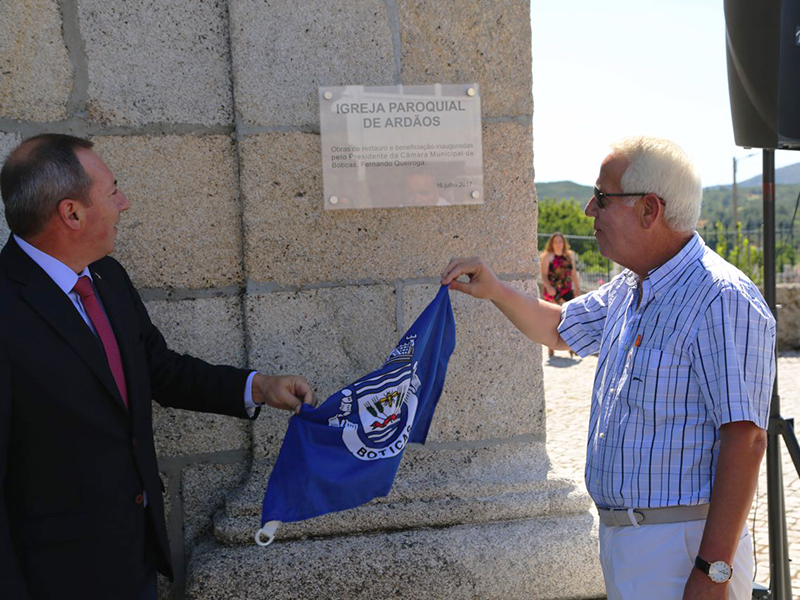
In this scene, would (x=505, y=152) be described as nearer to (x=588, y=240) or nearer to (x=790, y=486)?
(x=790, y=486)

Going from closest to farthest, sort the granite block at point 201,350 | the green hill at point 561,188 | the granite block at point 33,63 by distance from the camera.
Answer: the granite block at point 33,63
the granite block at point 201,350
the green hill at point 561,188

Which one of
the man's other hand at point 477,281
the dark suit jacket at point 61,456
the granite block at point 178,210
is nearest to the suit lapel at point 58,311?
the dark suit jacket at point 61,456

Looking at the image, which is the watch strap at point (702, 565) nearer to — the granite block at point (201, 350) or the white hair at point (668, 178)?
the white hair at point (668, 178)

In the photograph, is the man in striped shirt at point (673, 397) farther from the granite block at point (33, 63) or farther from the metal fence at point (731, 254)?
the metal fence at point (731, 254)

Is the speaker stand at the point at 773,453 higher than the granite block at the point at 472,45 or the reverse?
the reverse

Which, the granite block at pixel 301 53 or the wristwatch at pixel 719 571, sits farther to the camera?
the granite block at pixel 301 53

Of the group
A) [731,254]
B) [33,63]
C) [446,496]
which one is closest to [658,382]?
[446,496]

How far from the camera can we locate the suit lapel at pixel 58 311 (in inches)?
84.2

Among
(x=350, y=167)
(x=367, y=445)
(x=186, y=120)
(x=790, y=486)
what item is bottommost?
(x=790, y=486)

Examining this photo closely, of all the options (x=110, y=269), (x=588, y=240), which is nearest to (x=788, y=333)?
(x=588, y=240)

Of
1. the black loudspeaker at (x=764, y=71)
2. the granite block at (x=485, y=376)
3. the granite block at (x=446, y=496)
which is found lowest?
the granite block at (x=446, y=496)

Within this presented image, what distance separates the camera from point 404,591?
2828mm

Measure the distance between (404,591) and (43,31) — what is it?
96.8 inches

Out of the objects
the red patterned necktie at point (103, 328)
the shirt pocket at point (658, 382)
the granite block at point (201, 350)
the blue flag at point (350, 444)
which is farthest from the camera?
the granite block at point (201, 350)
